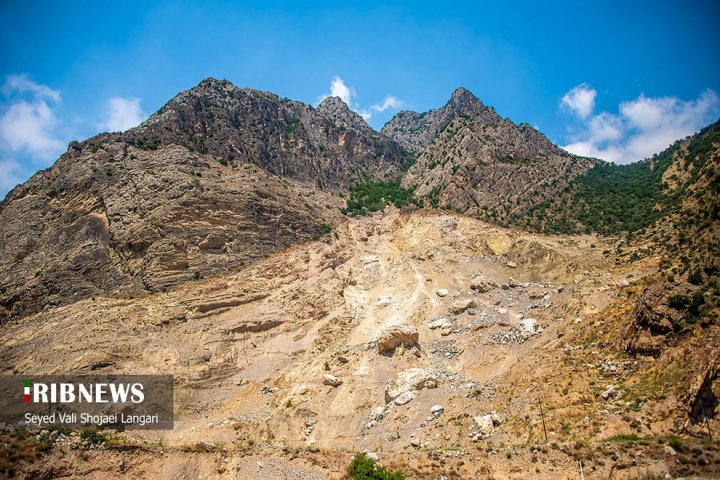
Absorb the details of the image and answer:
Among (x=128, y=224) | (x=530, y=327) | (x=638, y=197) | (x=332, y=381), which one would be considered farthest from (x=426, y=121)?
(x=332, y=381)

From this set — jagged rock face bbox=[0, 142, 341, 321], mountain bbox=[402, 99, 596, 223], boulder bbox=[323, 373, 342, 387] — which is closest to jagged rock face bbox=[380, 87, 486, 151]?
mountain bbox=[402, 99, 596, 223]

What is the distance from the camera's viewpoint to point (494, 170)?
65000 mm

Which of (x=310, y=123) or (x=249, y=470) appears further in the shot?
(x=310, y=123)

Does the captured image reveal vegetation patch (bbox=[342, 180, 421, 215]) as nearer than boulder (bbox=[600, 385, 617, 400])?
No

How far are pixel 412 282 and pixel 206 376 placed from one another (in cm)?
2024

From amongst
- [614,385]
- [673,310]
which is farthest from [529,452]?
[673,310]

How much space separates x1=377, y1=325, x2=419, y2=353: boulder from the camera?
3186 centimetres

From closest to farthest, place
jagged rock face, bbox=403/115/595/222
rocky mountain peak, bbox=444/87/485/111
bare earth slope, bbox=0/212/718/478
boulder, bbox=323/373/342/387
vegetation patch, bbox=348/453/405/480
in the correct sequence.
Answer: vegetation patch, bbox=348/453/405/480 → bare earth slope, bbox=0/212/718/478 → boulder, bbox=323/373/342/387 → jagged rock face, bbox=403/115/595/222 → rocky mountain peak, bbox=444/87/485/111

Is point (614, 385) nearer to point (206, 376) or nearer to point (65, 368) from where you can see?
point (206, 376)

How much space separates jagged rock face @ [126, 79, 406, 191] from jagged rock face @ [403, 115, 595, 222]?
49.6ft

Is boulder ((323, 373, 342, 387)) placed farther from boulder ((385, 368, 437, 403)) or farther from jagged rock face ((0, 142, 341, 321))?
jagged rock face ((0, 142, 341, 321))

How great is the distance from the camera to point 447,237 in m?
49.7

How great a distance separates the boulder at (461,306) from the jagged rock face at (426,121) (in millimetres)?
71830

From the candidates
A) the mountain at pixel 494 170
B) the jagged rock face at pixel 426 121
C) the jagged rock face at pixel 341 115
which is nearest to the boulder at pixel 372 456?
the mountain at pixel 494 170
